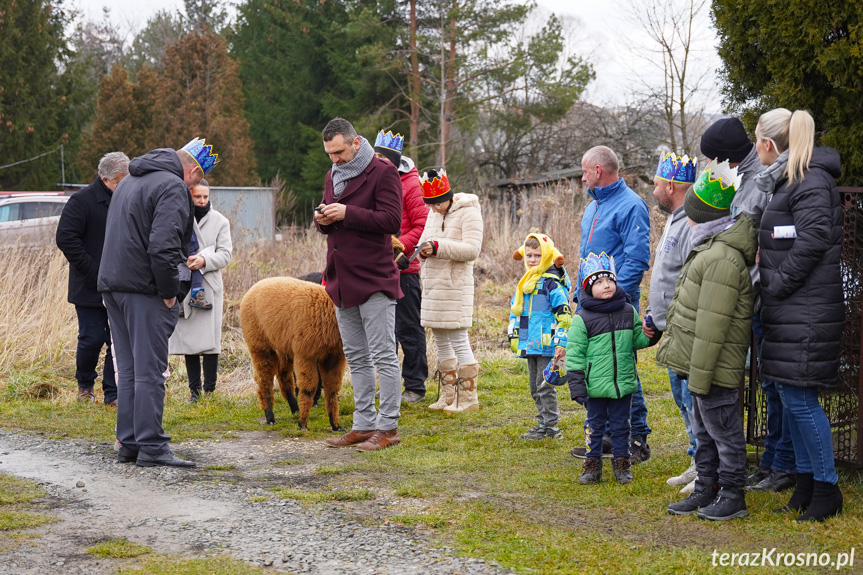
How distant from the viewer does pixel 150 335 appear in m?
5.87

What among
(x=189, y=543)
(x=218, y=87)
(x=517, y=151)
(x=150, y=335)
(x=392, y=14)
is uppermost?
(x=392, y=14)

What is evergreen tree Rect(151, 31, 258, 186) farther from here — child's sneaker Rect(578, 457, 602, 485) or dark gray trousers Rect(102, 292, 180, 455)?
child's sneaker Rect(578, 457, 602, 485)

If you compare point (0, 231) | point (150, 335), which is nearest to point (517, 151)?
point (0, 231)

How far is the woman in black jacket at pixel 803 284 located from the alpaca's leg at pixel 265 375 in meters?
3.94

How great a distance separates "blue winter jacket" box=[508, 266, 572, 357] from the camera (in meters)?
6.34

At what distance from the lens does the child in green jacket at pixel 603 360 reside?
523 centimetres

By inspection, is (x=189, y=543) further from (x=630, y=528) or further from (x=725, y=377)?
Answer: (x=725, y=377)

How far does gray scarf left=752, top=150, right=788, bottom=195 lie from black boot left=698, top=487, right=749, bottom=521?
5.07 ft

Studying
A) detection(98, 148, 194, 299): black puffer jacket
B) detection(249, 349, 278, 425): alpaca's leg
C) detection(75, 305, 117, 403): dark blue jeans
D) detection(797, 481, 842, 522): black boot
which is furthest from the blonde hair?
detection(75, 305, 117, 403): dark blue jeans

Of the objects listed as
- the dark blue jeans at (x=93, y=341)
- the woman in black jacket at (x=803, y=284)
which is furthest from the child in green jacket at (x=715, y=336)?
the dark blue jeans at (x=93, y=341)

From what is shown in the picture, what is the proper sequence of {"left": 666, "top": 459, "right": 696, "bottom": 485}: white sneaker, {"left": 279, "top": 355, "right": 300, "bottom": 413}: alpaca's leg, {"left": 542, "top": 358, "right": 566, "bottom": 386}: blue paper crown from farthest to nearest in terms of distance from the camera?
{"left": 279, "top": 355, "right": 300, "bottom": 413}: alpaca's leg < {"left": 542, "top": 358, "right": 566, "bottom": 386}: blue paper crown < {"left": 666, "top": 459, "right": 696, "bottom": 485}: white sneaker

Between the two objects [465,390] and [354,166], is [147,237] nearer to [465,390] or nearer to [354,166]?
[354,166]

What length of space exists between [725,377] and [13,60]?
31758mm

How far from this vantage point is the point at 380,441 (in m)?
6.34
